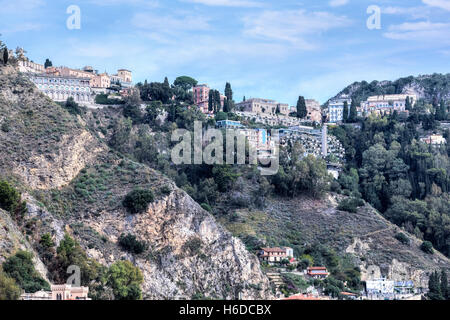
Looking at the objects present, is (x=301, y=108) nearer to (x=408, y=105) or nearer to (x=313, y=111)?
(x=313, y=111)

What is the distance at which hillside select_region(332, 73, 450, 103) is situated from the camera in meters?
126

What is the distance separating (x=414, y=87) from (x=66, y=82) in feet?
253

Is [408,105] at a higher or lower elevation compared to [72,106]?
higher

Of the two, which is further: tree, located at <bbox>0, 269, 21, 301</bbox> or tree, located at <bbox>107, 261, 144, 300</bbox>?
tree, located at <bbox>107, 261, 144, 300</bbox>

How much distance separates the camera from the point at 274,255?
51.8 meters

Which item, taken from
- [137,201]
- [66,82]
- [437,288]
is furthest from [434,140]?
[137,201]

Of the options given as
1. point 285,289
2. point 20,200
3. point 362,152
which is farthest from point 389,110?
point 20,200

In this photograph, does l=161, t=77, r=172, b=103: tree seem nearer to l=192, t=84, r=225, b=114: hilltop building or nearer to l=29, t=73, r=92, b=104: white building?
l=192, t=84, r=225, b=114: hilltop building

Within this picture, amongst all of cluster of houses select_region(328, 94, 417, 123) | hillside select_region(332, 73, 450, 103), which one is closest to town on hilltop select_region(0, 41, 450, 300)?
cluster of houses select_region(328, 94, 417, 123)

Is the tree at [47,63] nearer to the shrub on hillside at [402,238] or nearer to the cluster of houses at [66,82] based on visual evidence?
the cluster of houses at [66,82]

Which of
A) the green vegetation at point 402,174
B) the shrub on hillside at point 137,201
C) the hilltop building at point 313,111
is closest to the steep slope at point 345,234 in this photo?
the green vegetation at point 402,174

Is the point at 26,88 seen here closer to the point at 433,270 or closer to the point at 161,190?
the point at 161,190

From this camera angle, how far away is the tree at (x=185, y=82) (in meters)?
89.1

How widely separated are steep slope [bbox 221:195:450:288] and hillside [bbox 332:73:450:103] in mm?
65358
